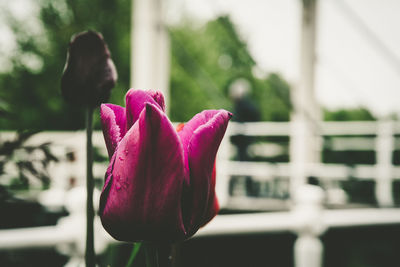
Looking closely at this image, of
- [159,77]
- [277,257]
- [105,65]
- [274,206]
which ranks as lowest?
[277,257]

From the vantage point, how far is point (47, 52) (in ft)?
28.7

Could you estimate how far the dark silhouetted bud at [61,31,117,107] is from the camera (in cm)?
33

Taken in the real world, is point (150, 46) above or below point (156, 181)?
above

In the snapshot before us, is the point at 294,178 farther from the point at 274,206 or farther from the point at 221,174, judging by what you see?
the point at 221,174

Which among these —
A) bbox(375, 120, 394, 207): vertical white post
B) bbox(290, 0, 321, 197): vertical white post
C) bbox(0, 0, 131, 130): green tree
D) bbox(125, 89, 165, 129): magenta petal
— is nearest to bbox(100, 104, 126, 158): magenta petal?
bbox(125, 89, 165, 129): magenta petal

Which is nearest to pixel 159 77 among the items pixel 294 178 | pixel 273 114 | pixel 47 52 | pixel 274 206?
pixel 294 178

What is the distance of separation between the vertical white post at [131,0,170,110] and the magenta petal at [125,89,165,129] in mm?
1653

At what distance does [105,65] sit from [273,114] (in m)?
12.8

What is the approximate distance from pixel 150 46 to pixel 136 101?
177cm

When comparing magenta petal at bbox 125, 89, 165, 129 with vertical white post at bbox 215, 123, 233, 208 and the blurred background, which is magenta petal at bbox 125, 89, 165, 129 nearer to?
the blurred background

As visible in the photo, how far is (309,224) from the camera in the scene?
1.48m

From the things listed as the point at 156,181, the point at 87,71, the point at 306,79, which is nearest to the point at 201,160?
the point at 156,181

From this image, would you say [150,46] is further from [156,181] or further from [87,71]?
[156,181]

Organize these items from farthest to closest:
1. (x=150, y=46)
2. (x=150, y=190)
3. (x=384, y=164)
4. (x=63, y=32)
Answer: (x=63, y=32)
(x=384, y=164)
(x=150, y=46)
(x=150, y=190)
